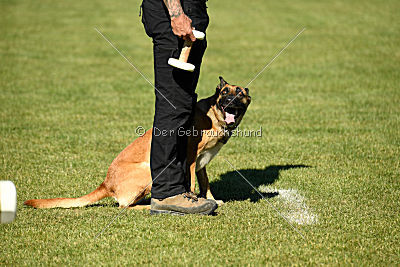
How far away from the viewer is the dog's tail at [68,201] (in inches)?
202

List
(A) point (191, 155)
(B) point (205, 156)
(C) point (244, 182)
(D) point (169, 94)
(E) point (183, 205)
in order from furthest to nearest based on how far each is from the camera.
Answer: (C) point (244, 182)
(B) point (205, 156)
(A) point (191, 155)
(E) point (183, 205)
(D) point (169, 94)

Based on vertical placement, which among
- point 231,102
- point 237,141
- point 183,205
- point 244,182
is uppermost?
point 231,102

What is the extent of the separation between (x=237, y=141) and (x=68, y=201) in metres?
3.84

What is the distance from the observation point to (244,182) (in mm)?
6484

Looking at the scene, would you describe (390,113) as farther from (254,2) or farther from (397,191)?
(254,2)

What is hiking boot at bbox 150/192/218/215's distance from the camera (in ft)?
16.4

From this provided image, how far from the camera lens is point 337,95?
37.5ft

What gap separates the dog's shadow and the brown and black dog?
14.4 inches

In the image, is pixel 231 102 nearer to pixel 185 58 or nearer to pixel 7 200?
pixel 185 58

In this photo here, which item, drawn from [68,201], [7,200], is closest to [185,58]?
[68,201]

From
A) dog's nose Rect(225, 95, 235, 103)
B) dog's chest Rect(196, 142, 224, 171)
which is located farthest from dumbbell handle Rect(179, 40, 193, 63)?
dog's chest Rect(196, 142, 224, 171)

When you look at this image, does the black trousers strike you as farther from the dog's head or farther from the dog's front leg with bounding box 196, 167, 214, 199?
the dog's front leg with bounding box 196, 167, 214, 199

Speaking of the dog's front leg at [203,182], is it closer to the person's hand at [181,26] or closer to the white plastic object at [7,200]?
the person's hand at [181,26]

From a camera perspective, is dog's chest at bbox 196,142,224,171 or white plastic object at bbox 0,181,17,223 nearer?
white plastic object at bbox 0,181,17,223
